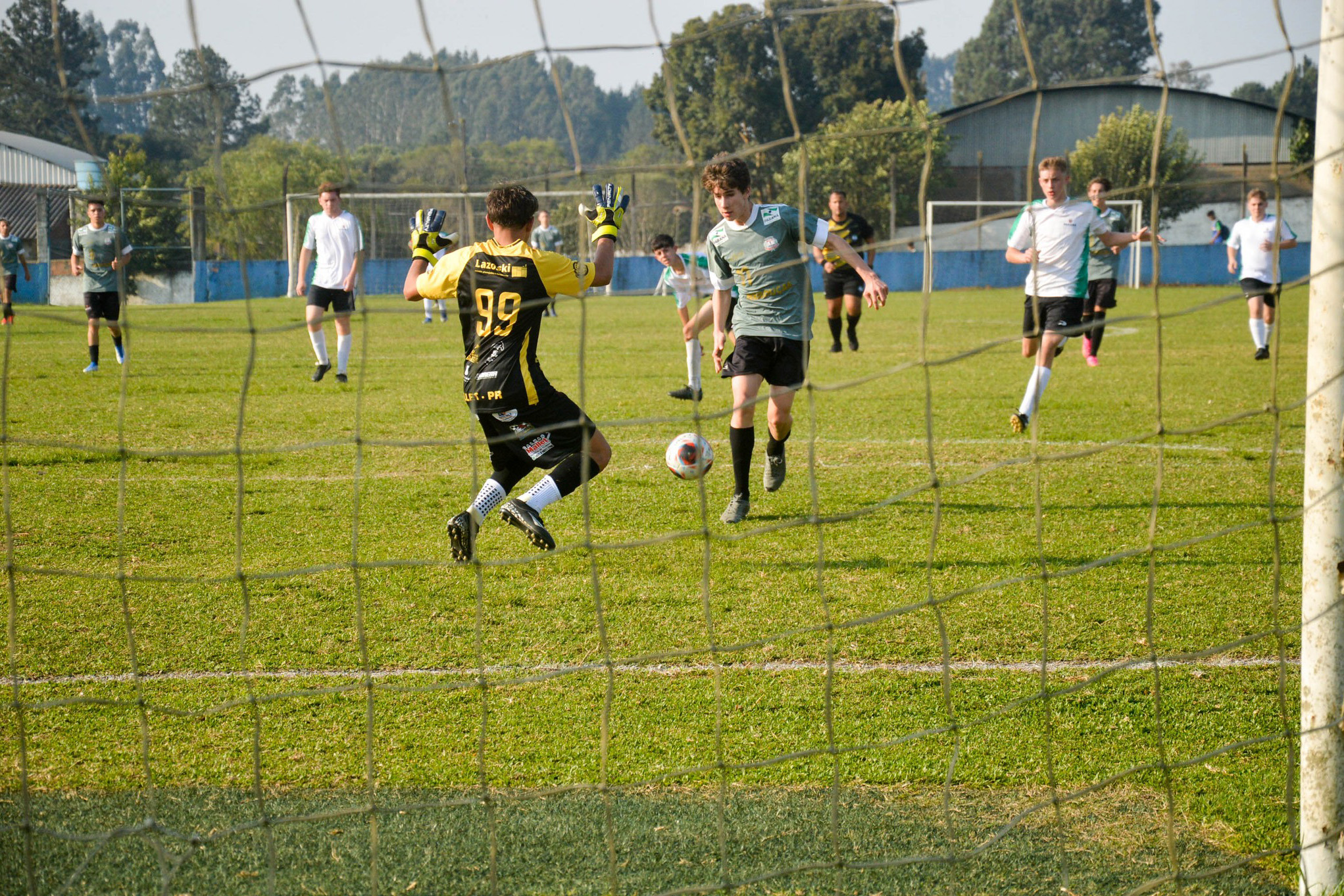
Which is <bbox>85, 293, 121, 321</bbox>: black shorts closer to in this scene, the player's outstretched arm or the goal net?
the goal net

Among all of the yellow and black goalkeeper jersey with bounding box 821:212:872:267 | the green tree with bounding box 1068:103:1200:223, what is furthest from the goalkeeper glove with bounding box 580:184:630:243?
the green tree with bounding box 1068:103:1200:223

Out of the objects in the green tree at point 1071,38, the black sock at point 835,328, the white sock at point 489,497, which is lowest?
the white sock at point 489,497

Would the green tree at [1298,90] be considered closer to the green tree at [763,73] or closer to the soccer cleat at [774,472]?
the green tree at [763,73]

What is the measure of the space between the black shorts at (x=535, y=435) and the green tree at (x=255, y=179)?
4.42 feet

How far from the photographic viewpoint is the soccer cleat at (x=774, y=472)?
22.2ft

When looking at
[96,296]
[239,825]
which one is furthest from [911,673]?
[96,296]

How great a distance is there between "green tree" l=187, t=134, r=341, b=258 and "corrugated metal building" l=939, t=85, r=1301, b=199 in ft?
24.4

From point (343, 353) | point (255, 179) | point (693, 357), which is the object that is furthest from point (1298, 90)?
point (343, 353)

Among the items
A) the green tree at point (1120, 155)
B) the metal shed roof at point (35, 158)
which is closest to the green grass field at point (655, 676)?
the metal shed roof at point (35, 158)

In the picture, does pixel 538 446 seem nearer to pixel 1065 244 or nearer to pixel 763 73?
pixel 1065 244

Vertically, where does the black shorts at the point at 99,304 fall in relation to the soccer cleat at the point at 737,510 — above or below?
above

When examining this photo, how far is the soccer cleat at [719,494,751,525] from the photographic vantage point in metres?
6.26

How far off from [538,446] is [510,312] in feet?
2.46

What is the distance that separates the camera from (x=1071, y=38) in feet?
28.1
